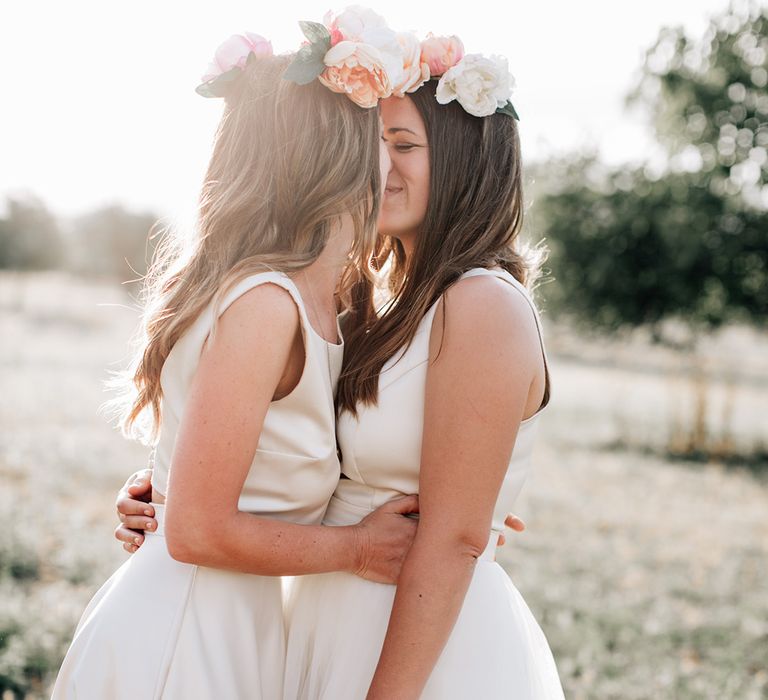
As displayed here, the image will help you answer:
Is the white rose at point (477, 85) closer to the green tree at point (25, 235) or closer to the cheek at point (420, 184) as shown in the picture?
the cheek at point (420, 184)

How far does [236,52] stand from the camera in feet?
7.49

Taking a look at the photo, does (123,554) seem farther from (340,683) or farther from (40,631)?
(340,683)

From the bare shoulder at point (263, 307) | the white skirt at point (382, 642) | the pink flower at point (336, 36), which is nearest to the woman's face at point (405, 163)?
the pink flower at point (336, 36)

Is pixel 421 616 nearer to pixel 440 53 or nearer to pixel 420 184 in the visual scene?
pixel 420 184

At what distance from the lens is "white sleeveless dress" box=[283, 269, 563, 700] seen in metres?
2.29

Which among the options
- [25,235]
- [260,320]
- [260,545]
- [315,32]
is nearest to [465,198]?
[315,32]

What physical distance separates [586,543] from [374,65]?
7092 millimetres

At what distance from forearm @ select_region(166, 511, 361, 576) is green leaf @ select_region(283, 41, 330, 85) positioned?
3.44 ft

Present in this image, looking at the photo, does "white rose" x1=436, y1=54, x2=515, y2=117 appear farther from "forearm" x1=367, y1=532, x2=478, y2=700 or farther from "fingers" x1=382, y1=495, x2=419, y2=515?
"forearm" x1=367, y1=532, x2=478, y2=700

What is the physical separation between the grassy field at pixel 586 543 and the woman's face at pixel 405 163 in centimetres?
109

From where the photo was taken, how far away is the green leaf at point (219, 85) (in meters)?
2.27

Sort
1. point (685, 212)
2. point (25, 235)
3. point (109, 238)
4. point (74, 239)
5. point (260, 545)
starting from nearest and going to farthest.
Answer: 1. point (260, 545)
2. point (685, 212)
3. point (25, 235)
4. point (74, 239)
5. point (109, 238)

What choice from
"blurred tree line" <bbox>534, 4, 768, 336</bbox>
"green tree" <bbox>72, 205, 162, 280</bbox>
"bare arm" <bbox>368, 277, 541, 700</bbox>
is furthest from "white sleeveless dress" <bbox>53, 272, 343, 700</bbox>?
"green tree" <bbox>72, 205, 162, 280</bbox>

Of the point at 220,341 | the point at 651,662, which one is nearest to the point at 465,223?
the point at 220,341
